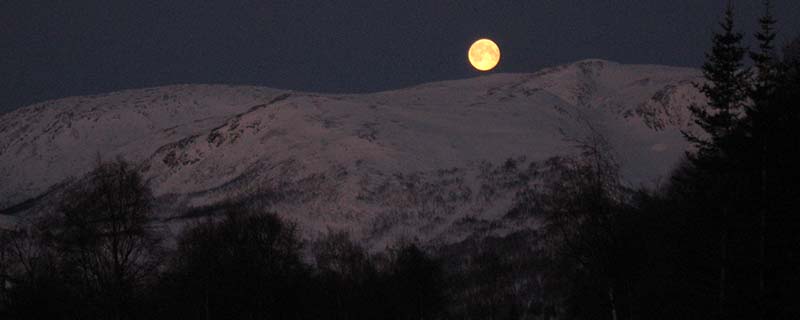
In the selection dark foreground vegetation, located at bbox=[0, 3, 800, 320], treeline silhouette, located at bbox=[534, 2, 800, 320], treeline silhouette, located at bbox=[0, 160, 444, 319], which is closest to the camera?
treeline silhouette, located at bbox=[0, 160, 444, 319]

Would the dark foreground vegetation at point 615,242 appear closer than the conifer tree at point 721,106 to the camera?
Yes

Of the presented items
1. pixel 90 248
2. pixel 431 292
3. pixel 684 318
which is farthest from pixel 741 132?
pixel 431 292

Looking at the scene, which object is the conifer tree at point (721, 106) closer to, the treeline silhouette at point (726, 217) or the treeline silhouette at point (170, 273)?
the treeline silhouette at point (726, 217)

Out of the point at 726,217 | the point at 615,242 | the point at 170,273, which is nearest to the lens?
the point at 726,217

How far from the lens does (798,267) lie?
105 ft

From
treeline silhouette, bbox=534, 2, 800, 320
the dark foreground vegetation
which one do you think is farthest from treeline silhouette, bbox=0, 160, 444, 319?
treeline silhouette, bbox=534, 2, 800, 320

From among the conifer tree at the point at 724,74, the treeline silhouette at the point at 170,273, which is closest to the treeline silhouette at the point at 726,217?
the conifer tree at the point at 724,74

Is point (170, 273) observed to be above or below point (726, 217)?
below

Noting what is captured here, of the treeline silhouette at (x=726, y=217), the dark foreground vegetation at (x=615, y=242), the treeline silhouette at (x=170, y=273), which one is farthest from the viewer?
the treeline silhouette at (x=726, y=217)

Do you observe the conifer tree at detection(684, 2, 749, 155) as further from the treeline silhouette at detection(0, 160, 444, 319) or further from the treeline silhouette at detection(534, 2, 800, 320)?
the treeline silhouette at detection(0, 160, 444, 319)

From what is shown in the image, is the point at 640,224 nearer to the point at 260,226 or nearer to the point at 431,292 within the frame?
the point at 260,226

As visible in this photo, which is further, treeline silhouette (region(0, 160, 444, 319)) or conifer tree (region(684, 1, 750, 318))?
conifer tree (region(684, 1, 750, 318))

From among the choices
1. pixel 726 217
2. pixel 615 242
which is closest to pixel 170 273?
pixel 615 242

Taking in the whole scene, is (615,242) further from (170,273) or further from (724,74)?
(170,273)
